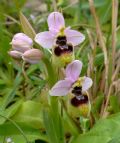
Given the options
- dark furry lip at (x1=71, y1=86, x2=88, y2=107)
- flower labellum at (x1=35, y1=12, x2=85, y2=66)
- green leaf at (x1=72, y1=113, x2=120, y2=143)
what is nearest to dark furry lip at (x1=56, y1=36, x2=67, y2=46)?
flower labellum at (x1=35, y1=12, x2=85, y2=66)

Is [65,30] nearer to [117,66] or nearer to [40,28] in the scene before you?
[117,66]

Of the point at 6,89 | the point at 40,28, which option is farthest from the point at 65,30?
the point at 40,28

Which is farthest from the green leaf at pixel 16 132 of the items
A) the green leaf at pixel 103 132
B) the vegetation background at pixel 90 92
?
the green leaf at pixel 103 132

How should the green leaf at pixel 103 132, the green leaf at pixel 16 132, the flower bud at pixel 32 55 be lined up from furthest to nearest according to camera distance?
the green leaf at pixel 16 132 → the green leaf at pixel 103 132 → the flower bud at pixel 32 55

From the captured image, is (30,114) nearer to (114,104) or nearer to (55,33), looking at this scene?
(114,104)

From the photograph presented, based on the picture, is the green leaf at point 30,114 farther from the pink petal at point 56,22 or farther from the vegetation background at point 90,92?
the pink petal at point 56,22

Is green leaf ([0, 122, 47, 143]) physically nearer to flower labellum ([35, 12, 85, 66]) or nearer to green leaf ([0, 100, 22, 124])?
green leaf ([0, 100, 22, 124])

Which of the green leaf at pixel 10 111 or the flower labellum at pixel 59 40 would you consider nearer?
the flower labellum at pixel 59 40

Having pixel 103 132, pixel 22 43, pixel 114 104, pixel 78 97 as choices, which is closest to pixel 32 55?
pixel 22 43
